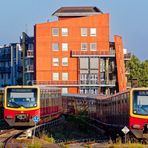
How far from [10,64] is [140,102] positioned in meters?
111

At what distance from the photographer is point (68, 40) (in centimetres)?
10100

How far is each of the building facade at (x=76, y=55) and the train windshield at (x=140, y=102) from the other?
71033 millimetres

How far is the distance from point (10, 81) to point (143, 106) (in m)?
109

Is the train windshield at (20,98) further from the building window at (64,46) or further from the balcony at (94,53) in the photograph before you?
the building window at (64,46)

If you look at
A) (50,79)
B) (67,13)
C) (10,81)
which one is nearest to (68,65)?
(50,79)

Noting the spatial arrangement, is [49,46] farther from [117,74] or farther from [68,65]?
[117,74]

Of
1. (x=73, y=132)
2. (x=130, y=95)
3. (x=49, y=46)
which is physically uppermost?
(x=49, y=46)

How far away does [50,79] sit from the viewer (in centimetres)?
9962

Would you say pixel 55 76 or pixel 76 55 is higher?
pixel 76 55

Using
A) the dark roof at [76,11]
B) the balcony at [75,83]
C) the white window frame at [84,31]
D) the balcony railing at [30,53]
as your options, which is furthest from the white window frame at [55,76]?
the dark roof at [76,11]

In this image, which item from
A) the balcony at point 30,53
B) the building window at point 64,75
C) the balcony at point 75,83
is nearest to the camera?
the balcony at point 75,83

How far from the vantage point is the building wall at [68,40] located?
329 ft

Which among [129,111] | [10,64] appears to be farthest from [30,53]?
[129,111]

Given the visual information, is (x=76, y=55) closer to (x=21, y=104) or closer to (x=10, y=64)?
(x=10, y=64)
